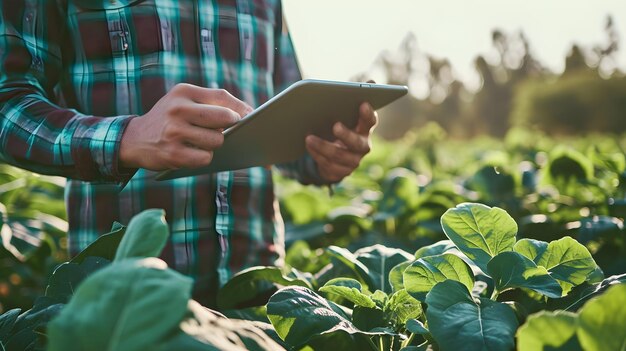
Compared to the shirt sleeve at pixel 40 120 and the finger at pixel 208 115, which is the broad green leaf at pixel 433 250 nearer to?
the finger at pixel 208 115

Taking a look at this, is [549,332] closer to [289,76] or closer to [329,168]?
[329,168]

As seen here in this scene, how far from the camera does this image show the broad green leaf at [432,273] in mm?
992

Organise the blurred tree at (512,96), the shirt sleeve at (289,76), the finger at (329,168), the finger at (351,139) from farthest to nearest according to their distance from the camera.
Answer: the blurred tree at (512,96), the shirt sleeve at (289,76), the finger at (329,168), the finger at (351,139)

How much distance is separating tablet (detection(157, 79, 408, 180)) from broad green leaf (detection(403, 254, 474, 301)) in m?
0.45

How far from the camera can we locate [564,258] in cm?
104

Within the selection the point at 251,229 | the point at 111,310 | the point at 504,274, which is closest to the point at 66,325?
the point at 111,310

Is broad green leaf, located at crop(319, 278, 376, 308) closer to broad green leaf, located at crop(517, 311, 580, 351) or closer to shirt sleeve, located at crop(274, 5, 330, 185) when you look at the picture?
broad green leaf, located at crop(517, 311, 580, 351)

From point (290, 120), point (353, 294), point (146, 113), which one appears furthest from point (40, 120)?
point (353, 294)

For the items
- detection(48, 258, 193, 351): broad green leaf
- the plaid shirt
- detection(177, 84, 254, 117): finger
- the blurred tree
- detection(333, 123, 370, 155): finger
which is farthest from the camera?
the blurred tree

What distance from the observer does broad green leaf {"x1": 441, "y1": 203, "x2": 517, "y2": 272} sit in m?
1.05

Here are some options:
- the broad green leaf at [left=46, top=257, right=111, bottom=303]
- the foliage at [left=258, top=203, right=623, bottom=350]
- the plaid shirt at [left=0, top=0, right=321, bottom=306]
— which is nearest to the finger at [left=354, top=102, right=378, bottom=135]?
the plaid shirt at [left=0, top=0, right=321, bottom=306]

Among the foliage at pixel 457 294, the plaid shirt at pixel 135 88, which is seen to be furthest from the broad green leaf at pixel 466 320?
the plaid shirt at pixel 135 88

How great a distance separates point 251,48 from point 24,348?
1.23 m

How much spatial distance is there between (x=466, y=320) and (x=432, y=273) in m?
0.14
